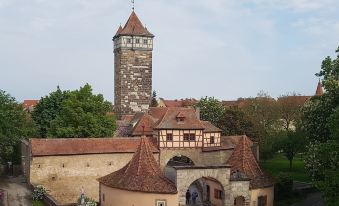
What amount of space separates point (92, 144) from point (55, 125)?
25.4 ft

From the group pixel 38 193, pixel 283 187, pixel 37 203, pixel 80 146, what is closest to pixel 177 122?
pixel 80 146

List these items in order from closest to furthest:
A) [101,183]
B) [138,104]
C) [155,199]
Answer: [155,199] < [101,183] < [138,104]

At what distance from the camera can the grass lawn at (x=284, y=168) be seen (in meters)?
46.9

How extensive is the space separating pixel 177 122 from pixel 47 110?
14.4m

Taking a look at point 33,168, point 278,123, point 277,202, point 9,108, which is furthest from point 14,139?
point 278,123

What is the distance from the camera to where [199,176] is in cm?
3256

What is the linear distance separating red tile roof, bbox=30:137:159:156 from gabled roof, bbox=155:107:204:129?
4468mm

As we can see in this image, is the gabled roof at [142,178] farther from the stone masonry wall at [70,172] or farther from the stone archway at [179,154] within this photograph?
the stone archway at [179,154]

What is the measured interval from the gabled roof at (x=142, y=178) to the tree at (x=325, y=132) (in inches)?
347

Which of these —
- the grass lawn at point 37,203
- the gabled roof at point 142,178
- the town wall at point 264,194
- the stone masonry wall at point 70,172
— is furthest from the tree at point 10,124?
the town wall at point 264,194

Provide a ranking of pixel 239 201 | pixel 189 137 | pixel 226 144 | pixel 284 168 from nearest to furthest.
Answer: pixel 239 201
pixel 189 137
pixel 226 144
pixel 284 168

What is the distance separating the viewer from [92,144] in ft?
127

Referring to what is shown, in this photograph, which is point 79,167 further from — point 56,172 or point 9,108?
point 9,108

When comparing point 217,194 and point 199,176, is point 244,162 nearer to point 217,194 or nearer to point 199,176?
point 217,194
